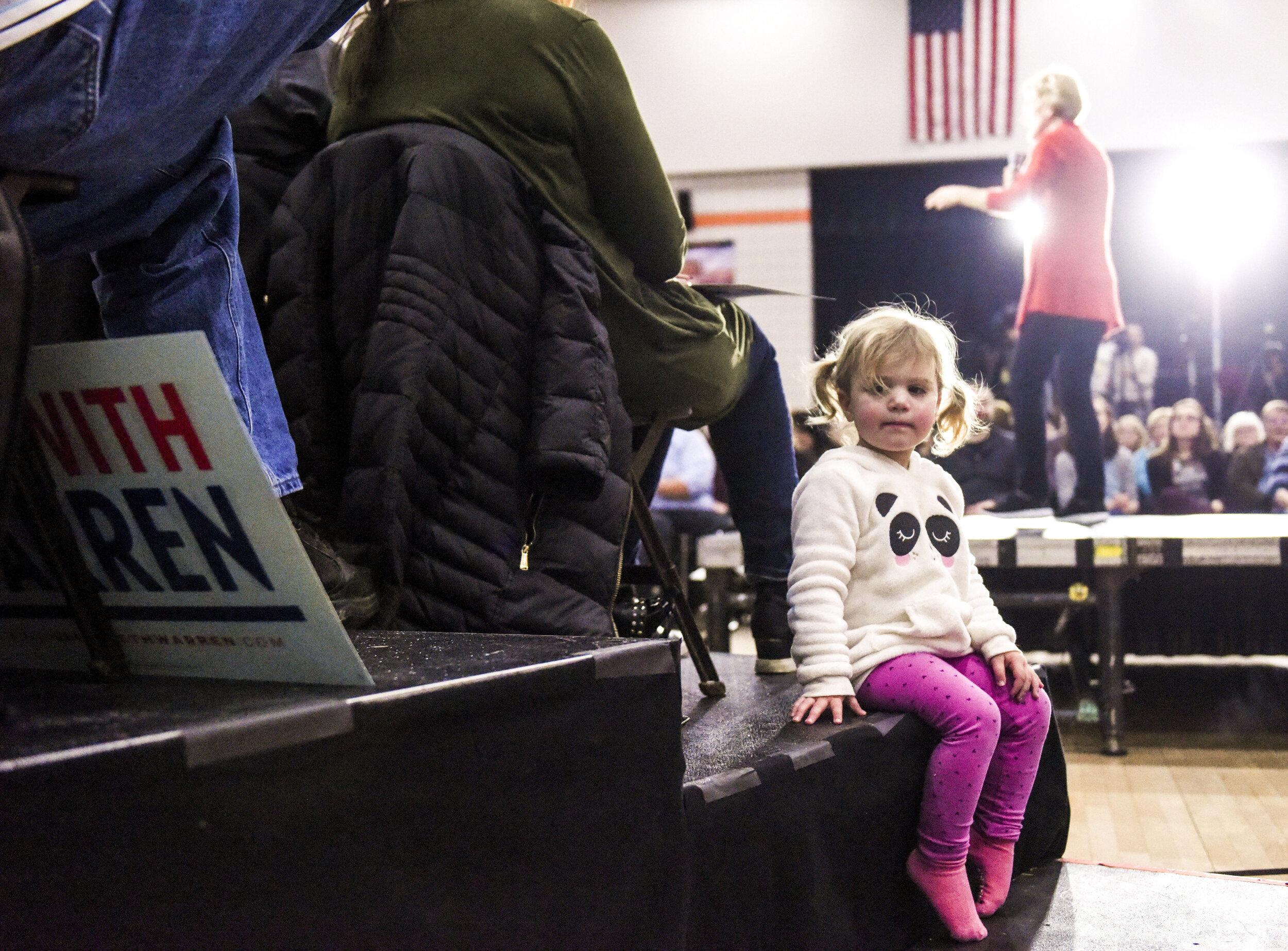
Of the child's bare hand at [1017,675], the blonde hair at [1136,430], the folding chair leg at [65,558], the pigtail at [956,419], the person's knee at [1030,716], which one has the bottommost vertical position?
the blonde hair at [1136,430]

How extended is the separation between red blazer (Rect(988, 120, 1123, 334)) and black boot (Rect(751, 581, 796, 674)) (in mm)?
2509

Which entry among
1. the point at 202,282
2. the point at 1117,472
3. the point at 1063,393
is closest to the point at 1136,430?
the point at 1117,472

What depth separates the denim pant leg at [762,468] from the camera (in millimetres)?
1797

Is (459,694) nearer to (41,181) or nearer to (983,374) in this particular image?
(41,181)

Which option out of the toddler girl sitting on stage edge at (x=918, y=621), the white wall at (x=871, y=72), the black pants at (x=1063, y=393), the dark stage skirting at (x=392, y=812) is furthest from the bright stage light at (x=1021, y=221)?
the dark stage skirting at (x=392, y=812)

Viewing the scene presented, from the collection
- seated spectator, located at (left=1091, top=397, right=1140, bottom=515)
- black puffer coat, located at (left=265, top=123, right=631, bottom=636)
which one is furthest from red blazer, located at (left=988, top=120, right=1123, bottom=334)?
black puffer coat, located at (left=265, top=123, right=631, bottom=636)

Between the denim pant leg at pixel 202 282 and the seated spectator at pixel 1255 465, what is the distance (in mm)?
5361

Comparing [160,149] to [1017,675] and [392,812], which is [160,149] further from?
[1017,675]

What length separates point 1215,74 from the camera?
20.7 ft

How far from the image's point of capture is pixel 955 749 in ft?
4.27

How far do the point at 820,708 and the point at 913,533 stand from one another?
0.26m

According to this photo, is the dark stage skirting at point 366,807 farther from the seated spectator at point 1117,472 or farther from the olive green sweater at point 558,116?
the seated spectator at point 1117,472

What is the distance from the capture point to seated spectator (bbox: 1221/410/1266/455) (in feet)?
18.1

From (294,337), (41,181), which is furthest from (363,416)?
(41,181)
